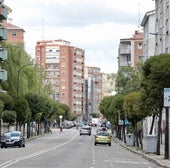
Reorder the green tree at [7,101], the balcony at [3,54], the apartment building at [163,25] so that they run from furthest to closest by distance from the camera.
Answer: the balcony at [3,54], the green tree at [7,101], the apartment building at [163,25]

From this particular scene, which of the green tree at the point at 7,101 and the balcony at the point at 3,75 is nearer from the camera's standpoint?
the green tree at the point at 7,101

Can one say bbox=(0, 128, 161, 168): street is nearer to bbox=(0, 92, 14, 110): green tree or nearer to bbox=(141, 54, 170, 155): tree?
bbox=(141, 54, 170, 155): tree

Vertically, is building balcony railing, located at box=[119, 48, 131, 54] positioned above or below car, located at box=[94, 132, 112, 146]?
above

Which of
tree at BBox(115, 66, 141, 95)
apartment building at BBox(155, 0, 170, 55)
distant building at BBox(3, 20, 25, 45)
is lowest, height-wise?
tree at BBox(115, 66, 141, 95)

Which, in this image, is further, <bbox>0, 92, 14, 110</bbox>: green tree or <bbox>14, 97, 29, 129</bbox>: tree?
<bbox>14, 97, 29, 129</bbox>: tree

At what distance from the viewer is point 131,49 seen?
490 ft

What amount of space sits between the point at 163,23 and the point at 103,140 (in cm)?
1563

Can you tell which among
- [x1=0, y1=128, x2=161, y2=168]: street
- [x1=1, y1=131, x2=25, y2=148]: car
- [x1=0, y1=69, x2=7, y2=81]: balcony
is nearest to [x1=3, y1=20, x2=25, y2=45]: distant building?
[x1=0, y1=69, x2=7, y2=81]: balcony

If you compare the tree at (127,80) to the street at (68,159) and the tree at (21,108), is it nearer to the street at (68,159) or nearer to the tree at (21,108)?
the tree at (21,108)

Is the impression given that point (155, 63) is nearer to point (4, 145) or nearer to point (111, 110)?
point (4, 145)

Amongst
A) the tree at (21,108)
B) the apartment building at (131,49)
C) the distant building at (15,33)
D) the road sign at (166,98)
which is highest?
the distant building at (15,33)

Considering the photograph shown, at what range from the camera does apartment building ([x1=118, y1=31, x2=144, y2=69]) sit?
146 m

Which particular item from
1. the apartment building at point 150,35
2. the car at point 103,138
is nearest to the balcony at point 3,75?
the car at point 103,138

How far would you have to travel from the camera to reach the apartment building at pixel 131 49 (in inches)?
5743
